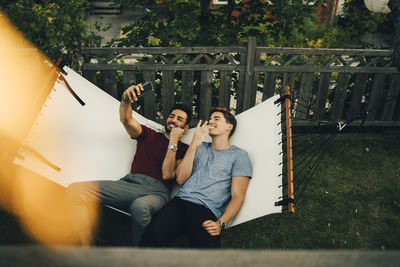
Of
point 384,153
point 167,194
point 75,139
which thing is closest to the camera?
point 167,194

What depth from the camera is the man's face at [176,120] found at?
115 inches

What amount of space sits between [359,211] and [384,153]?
1.51 m

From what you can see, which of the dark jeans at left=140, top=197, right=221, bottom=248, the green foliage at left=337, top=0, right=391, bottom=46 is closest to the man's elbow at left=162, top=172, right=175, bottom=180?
the dark jeans at left=140, top=197, right=221, bottom=248

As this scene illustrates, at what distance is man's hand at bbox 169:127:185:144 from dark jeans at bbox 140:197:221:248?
552 millimetres

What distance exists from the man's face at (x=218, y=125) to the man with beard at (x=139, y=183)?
29 centimetres

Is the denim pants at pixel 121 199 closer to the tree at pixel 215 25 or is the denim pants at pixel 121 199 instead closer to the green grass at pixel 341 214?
the green grass at pixel 341 214

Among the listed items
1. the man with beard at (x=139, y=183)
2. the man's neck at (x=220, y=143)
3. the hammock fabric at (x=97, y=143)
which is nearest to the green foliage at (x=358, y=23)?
the hammock fabric at (x=97, y=143)

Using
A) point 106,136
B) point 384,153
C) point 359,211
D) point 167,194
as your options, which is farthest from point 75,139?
point 384,153

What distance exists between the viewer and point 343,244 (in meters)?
2.77

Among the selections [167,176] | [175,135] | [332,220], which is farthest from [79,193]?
[332,220]

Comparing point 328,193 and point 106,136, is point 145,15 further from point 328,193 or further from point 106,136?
point 328,193

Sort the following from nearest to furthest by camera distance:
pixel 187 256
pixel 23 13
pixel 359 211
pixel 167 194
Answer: pixel 187 256 < pixel 167 194 < pixel 359 211 < pixel 23 13

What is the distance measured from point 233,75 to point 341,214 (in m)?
2.22

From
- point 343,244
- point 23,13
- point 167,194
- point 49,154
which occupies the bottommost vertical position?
point 343,244
